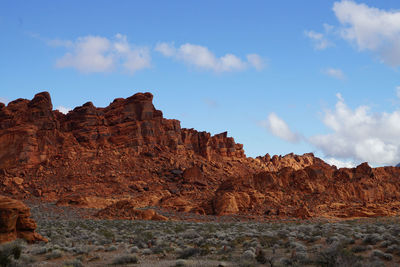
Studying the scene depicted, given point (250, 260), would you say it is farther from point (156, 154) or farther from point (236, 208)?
point (156, 154)

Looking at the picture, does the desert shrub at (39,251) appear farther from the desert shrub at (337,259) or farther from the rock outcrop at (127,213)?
the rock outcrop at (127,213)

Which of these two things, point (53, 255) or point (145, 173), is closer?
point (53, 255)

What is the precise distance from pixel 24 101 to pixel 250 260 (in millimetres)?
66363

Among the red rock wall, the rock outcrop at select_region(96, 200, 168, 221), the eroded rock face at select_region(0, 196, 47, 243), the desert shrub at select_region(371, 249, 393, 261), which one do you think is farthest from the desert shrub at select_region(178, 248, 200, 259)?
the red rock wall

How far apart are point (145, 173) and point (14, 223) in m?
46.9

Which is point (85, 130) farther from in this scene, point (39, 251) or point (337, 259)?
point (337, 259)

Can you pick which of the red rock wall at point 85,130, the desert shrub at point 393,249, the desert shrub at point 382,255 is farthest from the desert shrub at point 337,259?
the red rock wall at point 85,130

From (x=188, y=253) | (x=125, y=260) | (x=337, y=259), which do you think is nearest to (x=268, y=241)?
(x=188, y=253)

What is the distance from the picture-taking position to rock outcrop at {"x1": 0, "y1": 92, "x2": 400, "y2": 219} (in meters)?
44.8

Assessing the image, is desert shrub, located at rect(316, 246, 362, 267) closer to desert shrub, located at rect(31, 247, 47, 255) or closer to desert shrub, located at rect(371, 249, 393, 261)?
desert shrub, located at rect(371, 249, 393, 261)

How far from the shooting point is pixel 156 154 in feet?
229

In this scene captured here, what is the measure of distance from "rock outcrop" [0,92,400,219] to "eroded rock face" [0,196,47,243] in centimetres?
2043

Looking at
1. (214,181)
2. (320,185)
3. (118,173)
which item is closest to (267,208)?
(320,185)

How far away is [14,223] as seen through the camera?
52.3 feet
